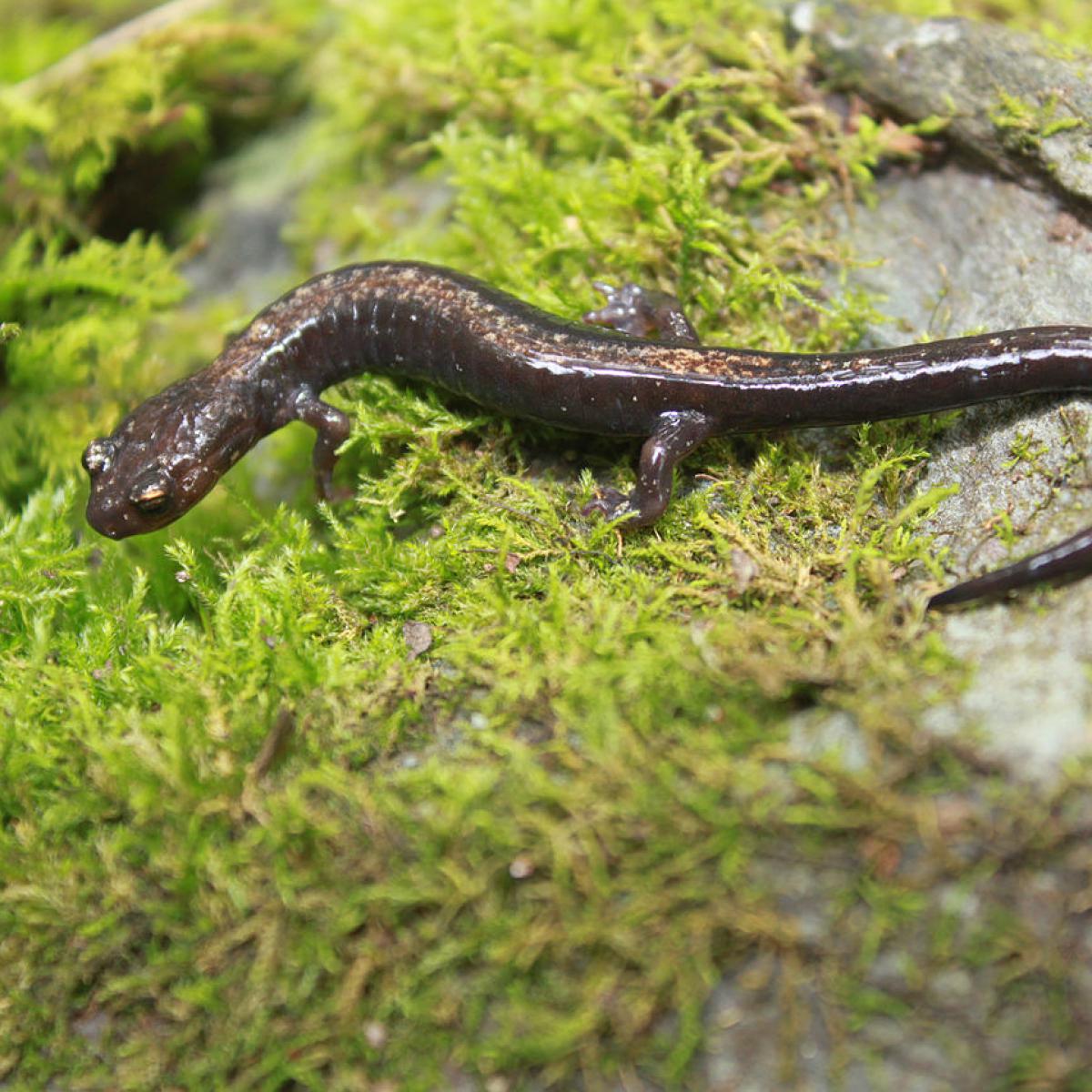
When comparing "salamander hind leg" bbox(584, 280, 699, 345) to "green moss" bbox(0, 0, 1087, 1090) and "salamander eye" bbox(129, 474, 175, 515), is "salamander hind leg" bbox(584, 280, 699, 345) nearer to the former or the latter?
"green moss" bbox(0, 0, 1087, 1090)

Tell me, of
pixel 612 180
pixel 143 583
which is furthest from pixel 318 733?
pixel 612 180

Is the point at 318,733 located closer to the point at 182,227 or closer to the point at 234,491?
the point at 234,491

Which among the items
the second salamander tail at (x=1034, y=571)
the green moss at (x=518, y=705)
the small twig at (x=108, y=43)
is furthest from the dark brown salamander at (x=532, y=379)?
the small twig at (x=108, y=43)

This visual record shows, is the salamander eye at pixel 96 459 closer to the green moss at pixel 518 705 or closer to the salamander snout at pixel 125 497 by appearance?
the salamander snout at pixel 125 497

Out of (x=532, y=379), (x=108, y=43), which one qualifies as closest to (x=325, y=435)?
(x=532, y=379)

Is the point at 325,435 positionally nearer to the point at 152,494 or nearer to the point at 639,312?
the point at 152,494

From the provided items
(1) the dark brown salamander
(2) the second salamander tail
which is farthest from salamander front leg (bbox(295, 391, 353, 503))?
(2) the second salamander tail
